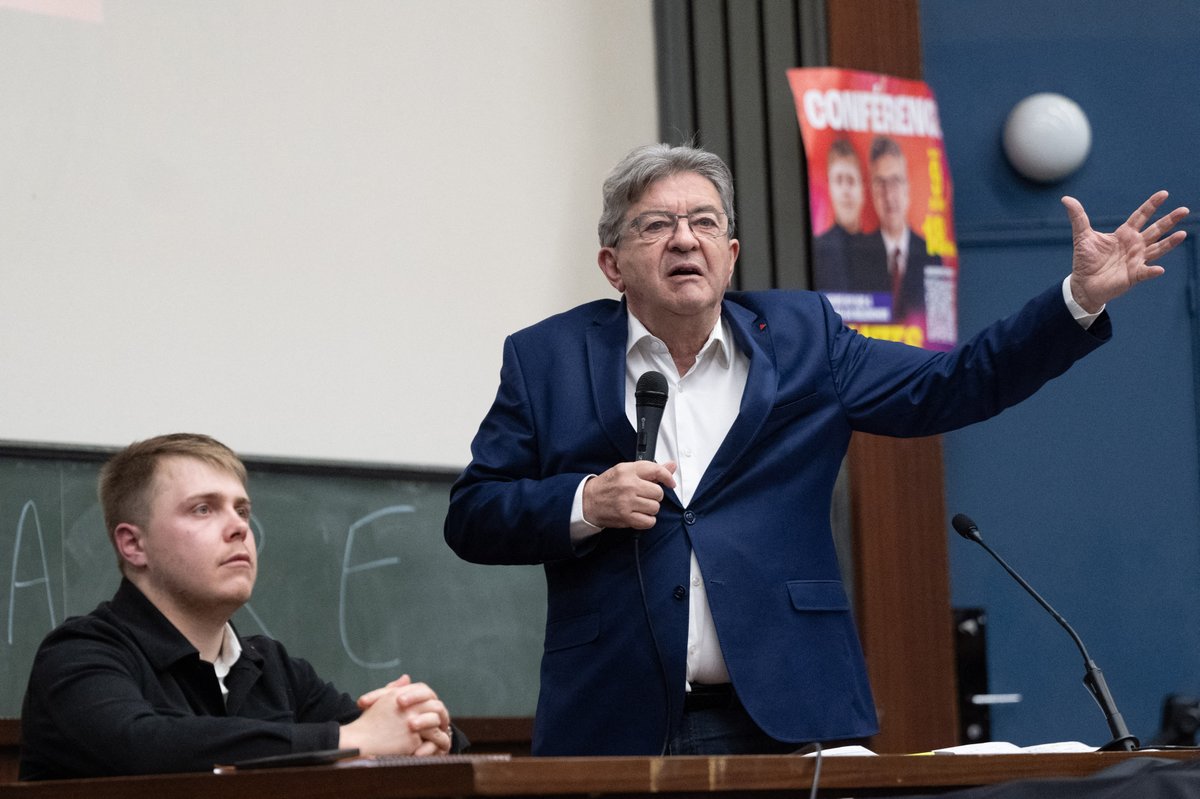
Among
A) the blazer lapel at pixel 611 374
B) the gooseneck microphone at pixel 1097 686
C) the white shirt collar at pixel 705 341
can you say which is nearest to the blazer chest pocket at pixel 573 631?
the blazer lapel at pixel 611 374

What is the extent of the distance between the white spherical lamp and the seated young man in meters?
2.98

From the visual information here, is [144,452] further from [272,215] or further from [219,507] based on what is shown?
[272,215]

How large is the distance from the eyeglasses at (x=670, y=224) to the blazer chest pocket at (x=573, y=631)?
0.58 meters

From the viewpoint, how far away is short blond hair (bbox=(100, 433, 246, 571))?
7.62 feet

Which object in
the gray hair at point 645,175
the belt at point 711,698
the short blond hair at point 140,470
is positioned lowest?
the belt at point 711,698

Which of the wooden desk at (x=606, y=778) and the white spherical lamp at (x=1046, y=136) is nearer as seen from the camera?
the wooden desk at (x=606, y=778)

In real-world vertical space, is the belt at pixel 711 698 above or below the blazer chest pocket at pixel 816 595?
below

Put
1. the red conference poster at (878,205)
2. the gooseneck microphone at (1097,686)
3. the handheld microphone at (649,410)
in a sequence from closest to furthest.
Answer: the gooseneck microphone at (1097,686) < the handheld microphone at (649,410) < the red conference poster at (878,205)

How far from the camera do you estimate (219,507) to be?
231 centimetres

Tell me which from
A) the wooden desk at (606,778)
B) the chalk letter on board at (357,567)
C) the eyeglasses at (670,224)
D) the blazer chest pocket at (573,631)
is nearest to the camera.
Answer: the wooden desk at (606,778)

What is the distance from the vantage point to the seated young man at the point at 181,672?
1.79 m

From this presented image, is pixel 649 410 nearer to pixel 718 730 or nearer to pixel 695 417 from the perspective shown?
pixel 695 417

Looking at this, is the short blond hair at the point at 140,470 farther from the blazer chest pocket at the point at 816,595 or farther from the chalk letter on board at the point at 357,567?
the chalk letter on board at the point at 357,567

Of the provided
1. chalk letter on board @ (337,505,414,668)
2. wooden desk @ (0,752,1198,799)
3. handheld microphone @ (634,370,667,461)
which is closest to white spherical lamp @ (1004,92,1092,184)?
chalk letter on board @ (337,505,414,668)
